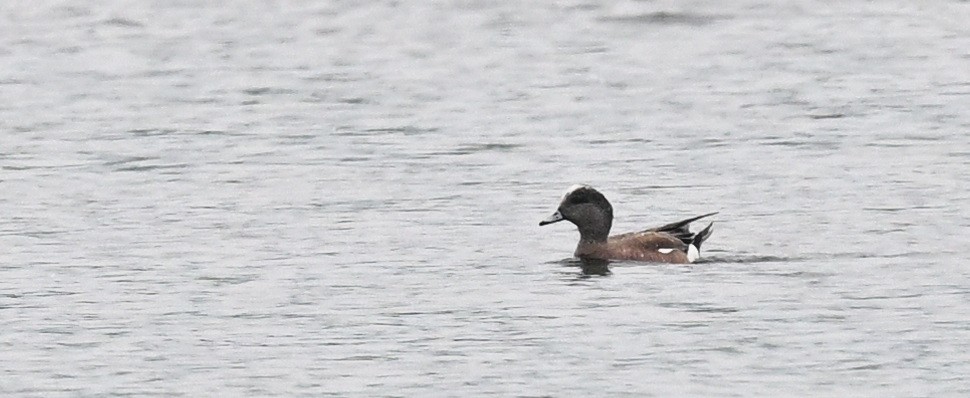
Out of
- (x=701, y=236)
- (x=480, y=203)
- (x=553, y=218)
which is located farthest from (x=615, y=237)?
(x=480, y=203)

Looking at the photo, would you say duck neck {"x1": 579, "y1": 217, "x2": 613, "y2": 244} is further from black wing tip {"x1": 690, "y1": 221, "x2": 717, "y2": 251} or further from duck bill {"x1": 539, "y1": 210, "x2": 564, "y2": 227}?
black wing tip {"x1": 690, "y1": 221, "x2": 717, "y2": 251}

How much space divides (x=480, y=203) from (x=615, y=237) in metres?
2.22

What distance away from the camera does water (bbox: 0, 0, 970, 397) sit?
13.0 meters

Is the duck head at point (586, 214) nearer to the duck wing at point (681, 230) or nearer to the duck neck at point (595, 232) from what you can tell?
the duck neck at point (595, 232)

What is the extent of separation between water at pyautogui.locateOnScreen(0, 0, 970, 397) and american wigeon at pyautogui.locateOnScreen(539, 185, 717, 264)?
8.3 inches

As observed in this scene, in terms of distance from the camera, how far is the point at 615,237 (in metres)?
17.3

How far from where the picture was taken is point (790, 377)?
12.3 meters

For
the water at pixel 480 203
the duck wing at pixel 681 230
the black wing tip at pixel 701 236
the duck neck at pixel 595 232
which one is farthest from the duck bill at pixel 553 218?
the black wing tip at pixel 701 236

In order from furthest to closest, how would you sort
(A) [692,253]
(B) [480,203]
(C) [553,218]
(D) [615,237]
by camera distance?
(B) [480,203], (D) [615,237], (C) [553,218], (A) [692,253]

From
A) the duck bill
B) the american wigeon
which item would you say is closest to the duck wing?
the american wigeon

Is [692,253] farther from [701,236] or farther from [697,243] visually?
[701,236]

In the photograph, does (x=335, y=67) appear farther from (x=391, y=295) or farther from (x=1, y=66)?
(x=391, y=295)

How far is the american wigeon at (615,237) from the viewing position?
1670cm

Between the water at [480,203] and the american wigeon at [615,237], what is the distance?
211 millimetres
